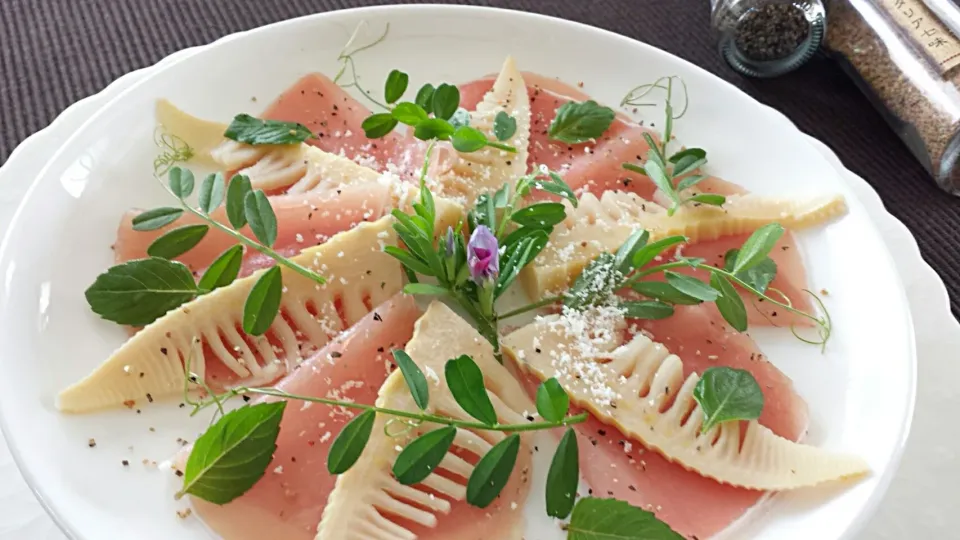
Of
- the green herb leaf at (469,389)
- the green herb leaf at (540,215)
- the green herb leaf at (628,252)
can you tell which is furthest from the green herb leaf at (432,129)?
the green herb leaf at (469,389)

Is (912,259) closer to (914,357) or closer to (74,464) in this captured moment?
(914,357)

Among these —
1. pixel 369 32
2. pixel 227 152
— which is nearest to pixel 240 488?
pixel 227 152

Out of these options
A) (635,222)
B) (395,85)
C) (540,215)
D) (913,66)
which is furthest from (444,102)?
(913,66)

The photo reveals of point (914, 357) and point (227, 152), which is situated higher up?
point (914, 357)

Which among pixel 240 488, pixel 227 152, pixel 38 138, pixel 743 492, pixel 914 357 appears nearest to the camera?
pixel 240 488

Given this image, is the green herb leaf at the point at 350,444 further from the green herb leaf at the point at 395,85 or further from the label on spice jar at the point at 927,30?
the label on spice jar at the point at 927,30

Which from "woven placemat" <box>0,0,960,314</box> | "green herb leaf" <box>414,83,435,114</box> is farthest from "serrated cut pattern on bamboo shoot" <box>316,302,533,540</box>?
"woven placemat" <box>0,0,960,314</box>

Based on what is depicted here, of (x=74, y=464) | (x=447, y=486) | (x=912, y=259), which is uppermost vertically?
(x=912, y=259)

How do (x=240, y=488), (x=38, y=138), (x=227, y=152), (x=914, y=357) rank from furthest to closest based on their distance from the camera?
(x=38, y=138) → (x=227, y=152) → (x=914, y=357) → (x=240, y=488)

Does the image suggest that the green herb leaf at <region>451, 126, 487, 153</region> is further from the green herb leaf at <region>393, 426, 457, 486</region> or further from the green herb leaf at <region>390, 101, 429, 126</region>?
the green herb leaf at <region>393, 426, 457, 486</region>
